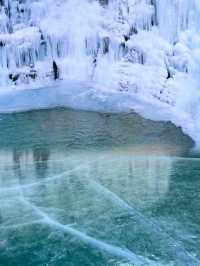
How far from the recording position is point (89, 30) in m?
7.22

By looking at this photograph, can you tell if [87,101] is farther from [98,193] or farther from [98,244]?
[98,244]

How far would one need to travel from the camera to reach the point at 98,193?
3.95 meters

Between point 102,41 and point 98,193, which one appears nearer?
point 98,193

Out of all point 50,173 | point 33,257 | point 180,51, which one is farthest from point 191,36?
point 33,257

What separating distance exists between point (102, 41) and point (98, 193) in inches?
145

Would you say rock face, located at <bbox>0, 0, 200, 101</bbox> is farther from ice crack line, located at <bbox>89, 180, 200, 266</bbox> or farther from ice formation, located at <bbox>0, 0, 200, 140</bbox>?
ice crack line, located at <bbox>89, 180, 200, 266</bbox>

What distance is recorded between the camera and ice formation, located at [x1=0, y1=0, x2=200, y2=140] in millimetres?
6645

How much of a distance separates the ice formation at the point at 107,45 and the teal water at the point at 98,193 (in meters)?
0.84

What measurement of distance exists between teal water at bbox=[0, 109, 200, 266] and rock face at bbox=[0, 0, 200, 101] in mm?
1009

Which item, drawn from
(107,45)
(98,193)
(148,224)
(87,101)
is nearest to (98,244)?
(148,224)

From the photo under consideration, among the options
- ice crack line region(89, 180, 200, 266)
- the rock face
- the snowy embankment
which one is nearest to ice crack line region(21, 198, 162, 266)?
ice crack line region(89, 180, 200, 266)

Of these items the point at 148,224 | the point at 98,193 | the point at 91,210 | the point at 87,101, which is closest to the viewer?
the point at 148,224

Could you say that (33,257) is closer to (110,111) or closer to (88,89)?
(110,111)

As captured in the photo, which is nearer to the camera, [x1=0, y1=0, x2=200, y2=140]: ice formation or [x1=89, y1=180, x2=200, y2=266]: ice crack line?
[x1=89, y1=180, x2=200, y2=266]: ice crack line
